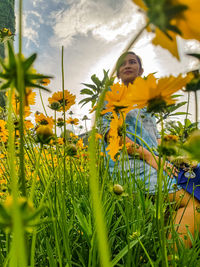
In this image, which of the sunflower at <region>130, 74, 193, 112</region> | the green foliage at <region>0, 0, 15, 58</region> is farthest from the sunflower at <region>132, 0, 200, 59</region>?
the green foliage at <region>0, 0, 15, 58</region>

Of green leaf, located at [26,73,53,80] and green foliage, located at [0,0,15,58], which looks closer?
green leaf, located at [26,73,53,80]

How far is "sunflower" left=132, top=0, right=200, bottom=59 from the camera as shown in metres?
0.11

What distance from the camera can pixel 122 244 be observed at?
0.43 meters

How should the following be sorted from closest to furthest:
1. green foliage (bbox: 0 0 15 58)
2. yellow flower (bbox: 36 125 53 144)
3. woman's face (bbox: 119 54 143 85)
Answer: yellow flower (bbox: 36 125 53 144) → woman's face (bbox: 119 54 143 85) → green foliage (bbox: 0 0 15 58)

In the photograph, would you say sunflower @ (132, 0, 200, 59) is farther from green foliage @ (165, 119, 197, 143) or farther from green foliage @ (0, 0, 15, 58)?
green foliage @ (0, 0, 15, 58)

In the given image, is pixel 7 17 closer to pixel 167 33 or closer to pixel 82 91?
pixel 82 91

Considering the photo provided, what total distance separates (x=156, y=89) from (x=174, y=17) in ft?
0.29

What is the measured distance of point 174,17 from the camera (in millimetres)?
108

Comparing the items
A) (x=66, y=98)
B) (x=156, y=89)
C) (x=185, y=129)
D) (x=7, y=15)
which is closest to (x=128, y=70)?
(x=66, y=98)

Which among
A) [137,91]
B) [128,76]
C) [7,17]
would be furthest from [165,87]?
[7,17]

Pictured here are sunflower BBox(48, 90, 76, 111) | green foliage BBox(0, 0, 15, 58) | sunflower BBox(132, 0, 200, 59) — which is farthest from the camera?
green foliage BBox(0, 0, 15, 58)

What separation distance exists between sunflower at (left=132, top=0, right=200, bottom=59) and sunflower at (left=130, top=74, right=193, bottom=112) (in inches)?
2.4

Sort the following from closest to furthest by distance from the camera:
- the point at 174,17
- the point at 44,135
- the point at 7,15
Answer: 1. the point at 174,17
2. the point at 44,135
3. the point at 7,15

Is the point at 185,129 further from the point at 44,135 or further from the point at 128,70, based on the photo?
the point at 128,70
